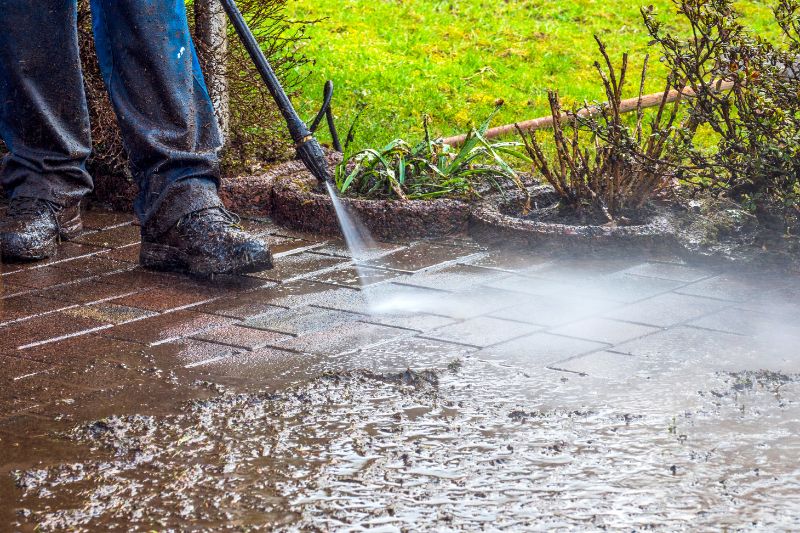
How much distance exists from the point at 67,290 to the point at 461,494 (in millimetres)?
2200

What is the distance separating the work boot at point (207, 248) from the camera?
171 inches

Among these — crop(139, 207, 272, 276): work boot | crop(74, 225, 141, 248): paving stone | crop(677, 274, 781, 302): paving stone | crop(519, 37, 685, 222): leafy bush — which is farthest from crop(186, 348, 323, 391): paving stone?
crop(519, 37, 685, 222): leafy bush

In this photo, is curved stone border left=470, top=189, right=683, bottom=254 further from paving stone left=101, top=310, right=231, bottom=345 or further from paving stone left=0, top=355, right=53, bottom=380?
paving stone left=0, top=355, right=53, bottom=380

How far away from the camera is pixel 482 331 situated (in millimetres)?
3709

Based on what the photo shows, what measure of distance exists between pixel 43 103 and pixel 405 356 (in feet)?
7.36

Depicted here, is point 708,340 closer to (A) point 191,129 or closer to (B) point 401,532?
(B) point 401,532

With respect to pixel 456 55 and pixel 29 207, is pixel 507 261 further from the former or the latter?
pixel 456 55

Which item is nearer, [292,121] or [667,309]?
[667,309]

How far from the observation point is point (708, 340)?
11.7 ft

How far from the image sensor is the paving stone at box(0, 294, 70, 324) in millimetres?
3922

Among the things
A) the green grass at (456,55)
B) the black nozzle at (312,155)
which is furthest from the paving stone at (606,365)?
the green grass at (456,55)

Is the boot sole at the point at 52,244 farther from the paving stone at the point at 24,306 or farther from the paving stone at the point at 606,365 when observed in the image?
the paving stone at the point at 606,365

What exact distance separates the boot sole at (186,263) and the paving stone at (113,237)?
0.45 m

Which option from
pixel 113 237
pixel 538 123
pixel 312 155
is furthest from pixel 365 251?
pixel 538 123
